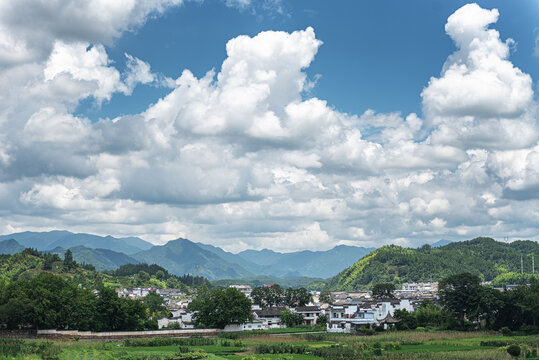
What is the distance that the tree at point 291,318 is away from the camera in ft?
334

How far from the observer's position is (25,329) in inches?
2785

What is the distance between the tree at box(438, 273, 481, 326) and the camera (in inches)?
3327

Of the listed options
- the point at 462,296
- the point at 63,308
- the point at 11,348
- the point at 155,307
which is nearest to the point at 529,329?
the point at 462,296

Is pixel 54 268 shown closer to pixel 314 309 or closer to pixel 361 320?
pixel 314 309

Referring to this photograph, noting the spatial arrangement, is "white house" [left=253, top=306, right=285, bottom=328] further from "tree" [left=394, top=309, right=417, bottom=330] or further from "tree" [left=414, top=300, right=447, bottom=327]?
"tree" [left=414, top=300, right=447, bottom=327]

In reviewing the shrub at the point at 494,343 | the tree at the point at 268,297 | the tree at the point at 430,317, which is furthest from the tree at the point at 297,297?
the shrub at the point at 494,343

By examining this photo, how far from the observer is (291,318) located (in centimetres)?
10231

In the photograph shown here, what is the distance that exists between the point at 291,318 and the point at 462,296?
32.6 m

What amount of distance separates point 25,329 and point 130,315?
13.7 m

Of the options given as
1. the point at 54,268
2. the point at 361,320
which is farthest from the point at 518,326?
the point at 54,268

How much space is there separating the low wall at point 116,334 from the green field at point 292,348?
5.08 m

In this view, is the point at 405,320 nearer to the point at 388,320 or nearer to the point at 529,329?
the point at 388,320

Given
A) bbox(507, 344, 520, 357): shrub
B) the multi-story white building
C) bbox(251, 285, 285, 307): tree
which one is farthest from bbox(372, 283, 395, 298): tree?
bbox(507, 344, 520, 357): shrub

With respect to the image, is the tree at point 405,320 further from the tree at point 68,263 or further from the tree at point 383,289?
the tree at point 68,263
